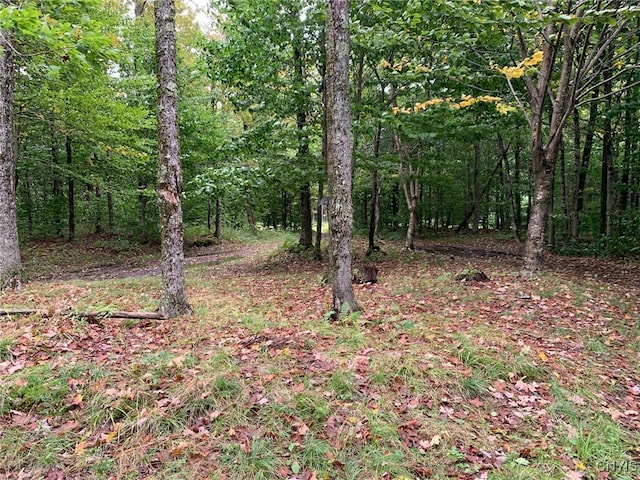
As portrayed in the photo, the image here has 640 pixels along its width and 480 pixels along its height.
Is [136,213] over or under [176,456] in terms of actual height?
over

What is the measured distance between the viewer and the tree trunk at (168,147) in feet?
17.2

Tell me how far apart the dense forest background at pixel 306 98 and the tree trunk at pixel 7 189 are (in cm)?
73

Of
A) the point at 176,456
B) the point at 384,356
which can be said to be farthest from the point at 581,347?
the point at 176,456

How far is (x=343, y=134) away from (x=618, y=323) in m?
5.16

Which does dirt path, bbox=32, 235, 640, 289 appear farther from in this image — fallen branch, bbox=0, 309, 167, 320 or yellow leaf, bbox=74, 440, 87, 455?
yellow leaf, bbox=74, 440, 87, 455

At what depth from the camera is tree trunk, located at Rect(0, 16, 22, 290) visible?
7316 mm

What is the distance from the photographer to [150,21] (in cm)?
1653

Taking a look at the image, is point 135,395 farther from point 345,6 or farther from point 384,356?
point 345,6

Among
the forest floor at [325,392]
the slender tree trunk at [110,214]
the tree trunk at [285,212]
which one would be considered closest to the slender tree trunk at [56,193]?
the slender tree trunk at [110,214]

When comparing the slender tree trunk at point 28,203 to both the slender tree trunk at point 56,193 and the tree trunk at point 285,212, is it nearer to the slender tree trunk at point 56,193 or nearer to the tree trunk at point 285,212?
the slender tree trunk at point 56,193

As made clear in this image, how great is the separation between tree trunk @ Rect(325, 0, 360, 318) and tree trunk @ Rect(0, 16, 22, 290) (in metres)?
6.41

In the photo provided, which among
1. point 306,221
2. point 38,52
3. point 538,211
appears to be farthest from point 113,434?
point 306,221

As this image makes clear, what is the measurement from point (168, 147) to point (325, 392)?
154 inches

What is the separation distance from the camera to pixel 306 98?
32.3ft
